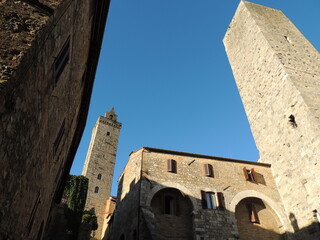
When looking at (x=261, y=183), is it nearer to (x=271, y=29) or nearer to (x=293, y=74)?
(x=293, y=74)

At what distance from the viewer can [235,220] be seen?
42.0ft

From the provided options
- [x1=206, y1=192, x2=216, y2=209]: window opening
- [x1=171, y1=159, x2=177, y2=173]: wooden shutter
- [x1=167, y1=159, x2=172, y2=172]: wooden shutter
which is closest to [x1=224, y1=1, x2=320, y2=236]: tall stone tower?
[x1=206, y1=192, x2=216, y2=209]: window opening

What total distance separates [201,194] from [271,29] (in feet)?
40.6

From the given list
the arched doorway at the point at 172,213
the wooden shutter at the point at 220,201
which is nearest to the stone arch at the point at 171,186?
the arched doorway at the point at 172,213

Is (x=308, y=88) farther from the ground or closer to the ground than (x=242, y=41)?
closer to the ground

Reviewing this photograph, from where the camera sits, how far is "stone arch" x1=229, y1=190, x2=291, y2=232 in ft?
44.0

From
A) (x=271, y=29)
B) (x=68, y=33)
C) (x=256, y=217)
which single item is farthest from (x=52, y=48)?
(x=271, y=29)

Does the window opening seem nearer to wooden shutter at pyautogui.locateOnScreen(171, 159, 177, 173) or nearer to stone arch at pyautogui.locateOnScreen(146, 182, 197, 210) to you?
stone arch at pyautogui.locateOnScreen(146, 182, 197, 210)

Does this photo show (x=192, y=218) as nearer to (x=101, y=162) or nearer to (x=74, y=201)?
(x=74, y=201)

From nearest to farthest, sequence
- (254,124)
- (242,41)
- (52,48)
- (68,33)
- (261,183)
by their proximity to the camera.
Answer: (52,48)
(68,33)
(261,183)
(254,124)
(242,41)

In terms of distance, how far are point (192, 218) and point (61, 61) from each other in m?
10.3

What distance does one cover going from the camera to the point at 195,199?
13062mm

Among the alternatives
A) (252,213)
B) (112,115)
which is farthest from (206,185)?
(112,115)

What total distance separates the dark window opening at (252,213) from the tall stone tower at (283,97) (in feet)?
5.65
